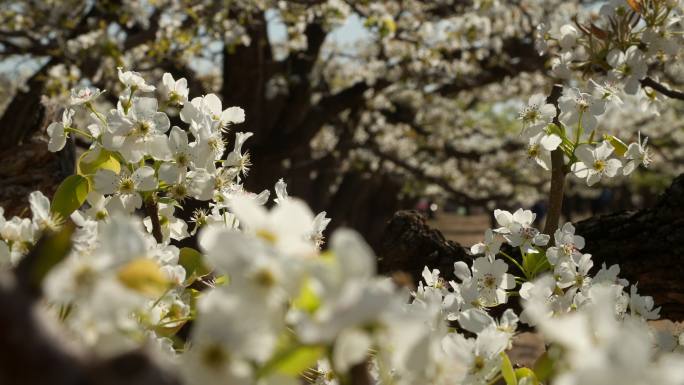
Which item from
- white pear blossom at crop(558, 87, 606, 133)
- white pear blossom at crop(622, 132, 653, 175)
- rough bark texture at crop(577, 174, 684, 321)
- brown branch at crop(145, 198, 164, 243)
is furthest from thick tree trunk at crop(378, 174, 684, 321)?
brown branch at crop(145, 198, 164, 243)

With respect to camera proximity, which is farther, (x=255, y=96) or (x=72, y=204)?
(x=255, y=96)

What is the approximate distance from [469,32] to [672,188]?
4.02 metres

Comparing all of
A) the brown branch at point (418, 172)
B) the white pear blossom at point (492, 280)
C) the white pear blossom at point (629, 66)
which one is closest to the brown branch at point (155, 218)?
the white pear blossom at point (492, 280)

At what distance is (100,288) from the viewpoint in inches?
23.6

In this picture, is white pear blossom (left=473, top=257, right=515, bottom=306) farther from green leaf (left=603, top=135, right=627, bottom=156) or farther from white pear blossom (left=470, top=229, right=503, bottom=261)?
green leaf (left=603, top=135, right=627, bottom=156)

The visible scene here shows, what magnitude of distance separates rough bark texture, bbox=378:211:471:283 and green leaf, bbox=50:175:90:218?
1511 mm

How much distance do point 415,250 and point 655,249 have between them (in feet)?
2.79

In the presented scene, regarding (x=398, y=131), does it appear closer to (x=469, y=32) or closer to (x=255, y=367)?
(x=469, y=32)

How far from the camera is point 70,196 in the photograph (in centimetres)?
130

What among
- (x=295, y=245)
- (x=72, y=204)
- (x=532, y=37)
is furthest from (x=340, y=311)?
(x=532, y=37)

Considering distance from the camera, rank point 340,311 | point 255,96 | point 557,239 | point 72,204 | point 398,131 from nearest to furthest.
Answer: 1. point 340,311
2. point 72,204
3. point 557,239
4. point 255,96
5. point 398,131

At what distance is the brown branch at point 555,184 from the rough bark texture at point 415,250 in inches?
26.6

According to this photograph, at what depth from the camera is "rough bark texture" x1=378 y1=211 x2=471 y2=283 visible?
2.64 metres

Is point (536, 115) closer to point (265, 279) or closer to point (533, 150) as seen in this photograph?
point (533, 150)
